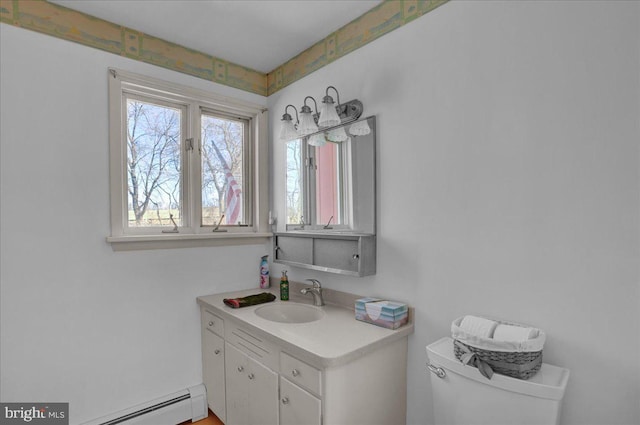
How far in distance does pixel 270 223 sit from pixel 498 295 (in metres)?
1.66

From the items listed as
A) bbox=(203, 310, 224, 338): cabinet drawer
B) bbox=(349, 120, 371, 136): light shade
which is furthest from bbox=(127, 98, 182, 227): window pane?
bbox=(349, 120, 371, 136): light shade

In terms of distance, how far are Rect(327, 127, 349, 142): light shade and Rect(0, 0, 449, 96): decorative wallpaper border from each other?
47cm

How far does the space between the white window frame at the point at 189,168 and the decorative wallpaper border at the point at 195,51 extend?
0.52ft

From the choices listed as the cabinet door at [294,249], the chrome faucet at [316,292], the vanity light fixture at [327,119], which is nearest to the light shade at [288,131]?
the vanity light fixture at [327,119]

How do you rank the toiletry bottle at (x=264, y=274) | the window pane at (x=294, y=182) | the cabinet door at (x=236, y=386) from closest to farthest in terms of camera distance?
1. the cabinet door at (x=236, y=386)
2. the window pane at (x=294, y=182)
3. the toiletry bottle at (x=264, y=274)

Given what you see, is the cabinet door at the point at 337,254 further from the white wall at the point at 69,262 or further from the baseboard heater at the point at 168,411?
the baseboard heater at the point at 168,411

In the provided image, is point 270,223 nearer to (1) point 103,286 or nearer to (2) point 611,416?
→ (1) point 103,286

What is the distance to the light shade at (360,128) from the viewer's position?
182cm

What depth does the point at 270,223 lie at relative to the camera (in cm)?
256

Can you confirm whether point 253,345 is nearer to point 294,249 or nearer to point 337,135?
point 294,249

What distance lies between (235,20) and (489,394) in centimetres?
224

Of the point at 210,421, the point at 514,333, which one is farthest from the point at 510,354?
the point at 210,421

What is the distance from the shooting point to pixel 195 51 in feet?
7.54

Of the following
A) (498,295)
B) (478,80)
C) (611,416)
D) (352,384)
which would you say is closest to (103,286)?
(352,384)
